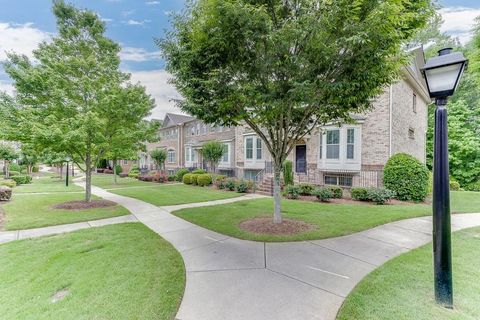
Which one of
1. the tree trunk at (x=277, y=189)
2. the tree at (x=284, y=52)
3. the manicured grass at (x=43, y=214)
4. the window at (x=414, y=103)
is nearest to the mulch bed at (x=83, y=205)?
the manicured grass at (x=43, y=214)

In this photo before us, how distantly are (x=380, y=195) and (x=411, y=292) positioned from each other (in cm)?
818

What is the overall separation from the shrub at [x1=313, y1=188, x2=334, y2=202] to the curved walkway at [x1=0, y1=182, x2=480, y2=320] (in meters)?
4.14

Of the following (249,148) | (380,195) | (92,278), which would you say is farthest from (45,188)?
(380,195)

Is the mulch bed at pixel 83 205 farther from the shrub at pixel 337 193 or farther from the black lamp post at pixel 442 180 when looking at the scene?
the black lamp post at pixel 442 180

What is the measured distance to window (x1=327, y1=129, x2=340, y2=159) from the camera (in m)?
13.3

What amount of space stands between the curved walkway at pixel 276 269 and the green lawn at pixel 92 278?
372 mm

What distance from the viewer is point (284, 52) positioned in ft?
17.0

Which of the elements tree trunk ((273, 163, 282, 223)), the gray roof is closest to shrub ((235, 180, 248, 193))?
tree trunk ((273, 163, 282, 223))

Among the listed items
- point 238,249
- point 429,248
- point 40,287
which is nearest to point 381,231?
point 429,248

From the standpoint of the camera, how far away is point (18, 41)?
11.2 m

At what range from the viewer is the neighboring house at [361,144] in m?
12.4

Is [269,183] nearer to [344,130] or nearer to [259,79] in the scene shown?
[344,130]

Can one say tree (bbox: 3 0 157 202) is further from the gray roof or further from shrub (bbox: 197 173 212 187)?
the gray roof

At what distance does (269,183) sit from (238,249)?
381 inches
